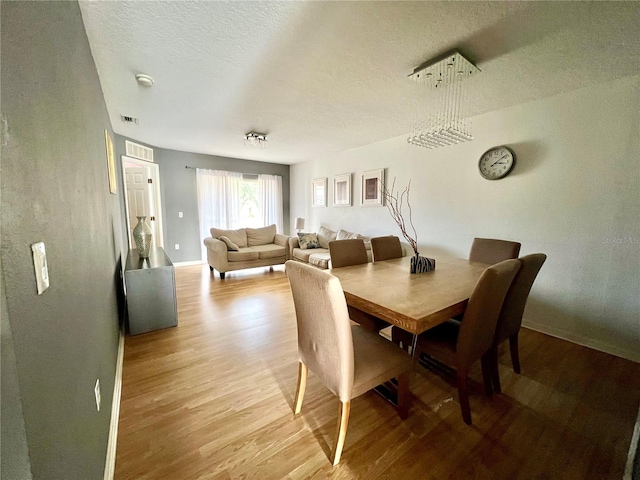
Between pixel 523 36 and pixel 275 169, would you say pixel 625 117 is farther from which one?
pixel 275 169

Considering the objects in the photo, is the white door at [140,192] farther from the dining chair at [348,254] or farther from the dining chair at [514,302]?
the dining chair at [514,302]

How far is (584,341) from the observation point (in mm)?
2344

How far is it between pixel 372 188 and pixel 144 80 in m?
3.23

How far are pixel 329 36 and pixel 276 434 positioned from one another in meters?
2.42

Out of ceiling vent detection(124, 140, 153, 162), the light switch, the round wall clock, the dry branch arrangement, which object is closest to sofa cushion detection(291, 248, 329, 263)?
the dry branch arrangement

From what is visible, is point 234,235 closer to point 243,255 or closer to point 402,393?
point 243,255

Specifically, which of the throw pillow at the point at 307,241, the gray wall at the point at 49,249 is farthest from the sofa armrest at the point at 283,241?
the gray wall at the point at 49,249

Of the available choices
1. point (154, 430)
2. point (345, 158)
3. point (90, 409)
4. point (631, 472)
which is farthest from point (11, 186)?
point (345, 158)

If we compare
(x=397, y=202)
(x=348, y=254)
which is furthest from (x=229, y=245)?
(x=397, y=202)

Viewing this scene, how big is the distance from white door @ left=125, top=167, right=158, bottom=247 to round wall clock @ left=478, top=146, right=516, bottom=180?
17.7 feet

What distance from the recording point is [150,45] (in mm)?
1659

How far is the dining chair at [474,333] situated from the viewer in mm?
1320

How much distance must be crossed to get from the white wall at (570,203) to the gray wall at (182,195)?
4.53 m

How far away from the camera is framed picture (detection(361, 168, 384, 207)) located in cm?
409
